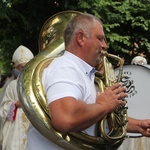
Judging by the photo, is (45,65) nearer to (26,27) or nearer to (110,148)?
(110,148)

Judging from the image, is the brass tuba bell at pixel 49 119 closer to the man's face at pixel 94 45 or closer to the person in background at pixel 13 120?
the man's face at pixel 94 45

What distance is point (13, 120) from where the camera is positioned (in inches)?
214

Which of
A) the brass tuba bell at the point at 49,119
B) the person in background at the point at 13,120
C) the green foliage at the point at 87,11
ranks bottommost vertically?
the green foliage at the point at 87,11

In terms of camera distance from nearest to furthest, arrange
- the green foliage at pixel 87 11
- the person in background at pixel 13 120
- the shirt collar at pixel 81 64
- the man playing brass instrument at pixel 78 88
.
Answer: the man playing brass instrument at pixel 78 88 < the shirt collar at pixel 81 64 < the person in background at pixel 13 120 < the green foliage at pixel 87 11

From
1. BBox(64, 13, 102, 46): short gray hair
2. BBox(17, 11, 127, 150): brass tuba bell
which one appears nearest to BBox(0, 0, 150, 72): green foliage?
BBox(17, 11, 127, 150): brass tuba bell

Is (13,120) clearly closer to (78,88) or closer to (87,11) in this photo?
(78,88)

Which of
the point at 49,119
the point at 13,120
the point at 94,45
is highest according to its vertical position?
the point at 94,45

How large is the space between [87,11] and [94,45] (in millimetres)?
8202

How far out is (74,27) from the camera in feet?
8.29

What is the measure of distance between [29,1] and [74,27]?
330 inches

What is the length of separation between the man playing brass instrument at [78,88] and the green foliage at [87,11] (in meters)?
6.96

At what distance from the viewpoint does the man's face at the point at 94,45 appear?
251 centimetres

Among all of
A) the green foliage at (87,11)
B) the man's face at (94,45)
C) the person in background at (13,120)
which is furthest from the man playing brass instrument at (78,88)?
the green foliage at (87,11)

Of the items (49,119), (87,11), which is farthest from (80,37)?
(87,11)
